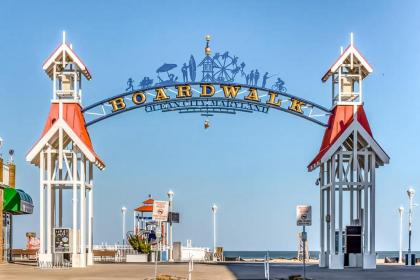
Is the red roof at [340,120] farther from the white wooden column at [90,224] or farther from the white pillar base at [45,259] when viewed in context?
the white pillar base at [45,259]

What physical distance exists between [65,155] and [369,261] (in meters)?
15.0

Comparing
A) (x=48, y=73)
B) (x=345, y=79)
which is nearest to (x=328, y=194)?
(x=345, y=79)

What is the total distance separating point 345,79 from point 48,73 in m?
14.7

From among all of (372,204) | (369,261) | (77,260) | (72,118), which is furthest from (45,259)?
(372,204)

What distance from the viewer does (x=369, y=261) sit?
43406 mm

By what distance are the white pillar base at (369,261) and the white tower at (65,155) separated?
12971 mm

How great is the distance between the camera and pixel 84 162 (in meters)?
44.2

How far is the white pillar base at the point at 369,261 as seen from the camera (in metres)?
43.3

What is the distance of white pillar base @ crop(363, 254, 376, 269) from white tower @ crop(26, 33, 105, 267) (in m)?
13.0

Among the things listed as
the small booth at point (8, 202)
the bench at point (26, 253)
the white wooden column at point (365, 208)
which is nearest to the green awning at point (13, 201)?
the small booth at point (8, 202)

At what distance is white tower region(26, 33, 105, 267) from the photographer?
42.8 m

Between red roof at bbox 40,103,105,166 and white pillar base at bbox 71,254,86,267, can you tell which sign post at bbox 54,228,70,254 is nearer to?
white pillar base at bbox 71,254,86,267

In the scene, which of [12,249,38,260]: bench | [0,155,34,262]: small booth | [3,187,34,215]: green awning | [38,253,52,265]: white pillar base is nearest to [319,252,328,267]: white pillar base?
[38,253,52,265]: white pillar base

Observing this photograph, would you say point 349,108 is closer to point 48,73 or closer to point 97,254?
point 48,73
